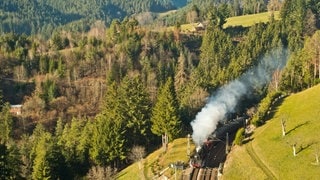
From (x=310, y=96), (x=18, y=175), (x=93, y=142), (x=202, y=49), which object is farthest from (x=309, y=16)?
(x=18, y=175)

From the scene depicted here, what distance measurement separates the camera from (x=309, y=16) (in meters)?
168

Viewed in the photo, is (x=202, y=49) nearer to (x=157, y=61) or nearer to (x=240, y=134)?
(x=157, y=61)

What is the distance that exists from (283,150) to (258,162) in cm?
430

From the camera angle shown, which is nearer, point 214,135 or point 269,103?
point 214,135

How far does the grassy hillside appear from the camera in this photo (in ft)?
217

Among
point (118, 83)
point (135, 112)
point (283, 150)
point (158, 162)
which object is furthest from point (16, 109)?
point (283, 150)

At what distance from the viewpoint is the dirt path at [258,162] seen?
66.6 meters

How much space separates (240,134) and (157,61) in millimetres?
82792

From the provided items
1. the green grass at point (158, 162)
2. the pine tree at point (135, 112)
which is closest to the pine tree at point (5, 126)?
the pine tree at point (135, 112)

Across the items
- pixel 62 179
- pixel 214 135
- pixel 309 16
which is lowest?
pixel 62 179

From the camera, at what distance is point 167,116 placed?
8706 centimetres

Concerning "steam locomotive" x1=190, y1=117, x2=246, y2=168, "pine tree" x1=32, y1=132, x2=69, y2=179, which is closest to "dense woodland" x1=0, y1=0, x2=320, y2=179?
"pine tree" x1=32, y1=132, x2=69, y2=179

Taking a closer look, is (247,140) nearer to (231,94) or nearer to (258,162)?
(258,162)

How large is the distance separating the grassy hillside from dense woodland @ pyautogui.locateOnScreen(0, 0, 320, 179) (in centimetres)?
1638
